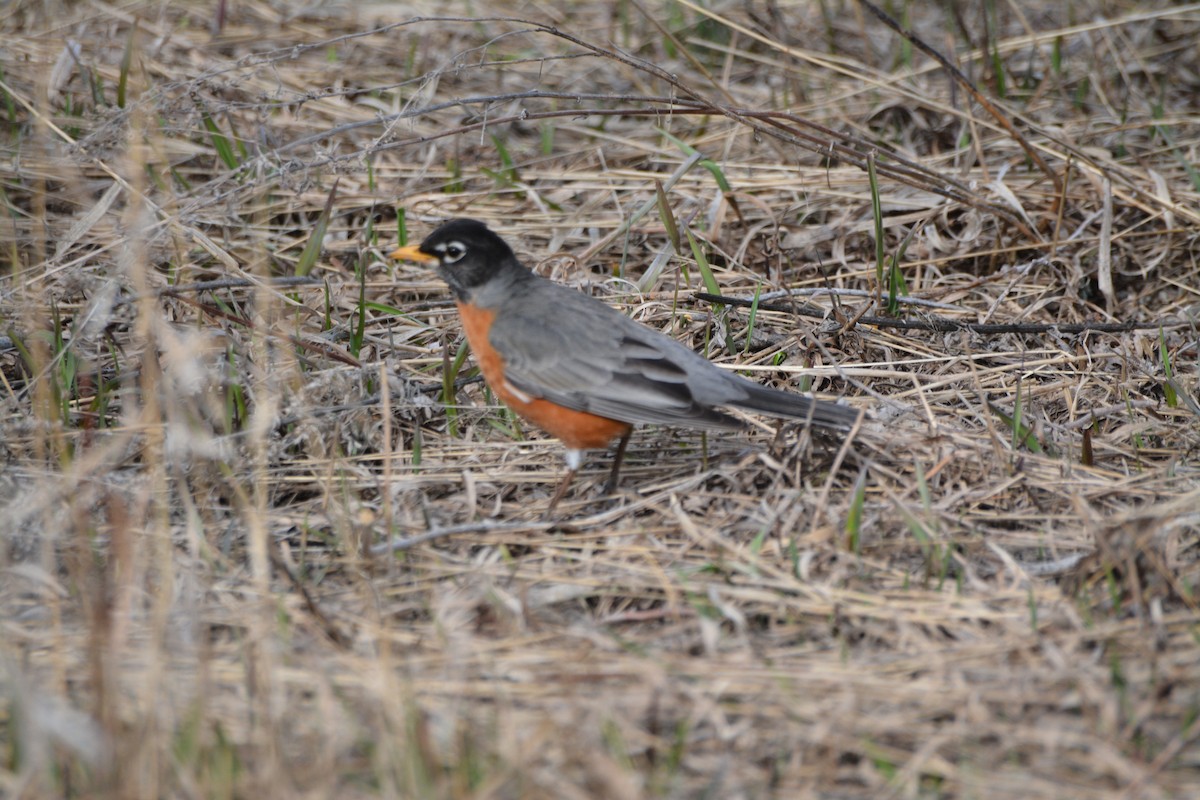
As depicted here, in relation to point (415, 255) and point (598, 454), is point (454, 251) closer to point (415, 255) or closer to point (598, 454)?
point (415, 255)

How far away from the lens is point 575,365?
4.07 meters

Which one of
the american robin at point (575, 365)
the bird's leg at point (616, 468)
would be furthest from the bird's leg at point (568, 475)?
the bird's leg at point (616, 468)

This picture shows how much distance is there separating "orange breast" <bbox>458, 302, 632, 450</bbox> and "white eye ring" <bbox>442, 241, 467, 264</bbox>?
272 mm

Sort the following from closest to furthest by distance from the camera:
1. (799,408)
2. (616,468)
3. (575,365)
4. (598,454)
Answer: (799,408) → (575,365) → (616,468) → (598,454)

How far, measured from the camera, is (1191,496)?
135 inches

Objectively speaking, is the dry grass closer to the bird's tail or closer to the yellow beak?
the bird's tail

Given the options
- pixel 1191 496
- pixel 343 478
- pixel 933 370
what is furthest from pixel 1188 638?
pixel 343 478

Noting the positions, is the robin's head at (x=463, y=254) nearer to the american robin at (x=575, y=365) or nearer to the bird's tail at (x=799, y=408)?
the american robin at (x=575, y=365)

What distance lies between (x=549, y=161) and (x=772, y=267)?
1.41 m

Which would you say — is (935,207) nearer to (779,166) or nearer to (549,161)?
(779,166)

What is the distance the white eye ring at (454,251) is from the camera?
4.36m

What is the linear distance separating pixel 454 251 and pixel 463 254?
3 centimetres

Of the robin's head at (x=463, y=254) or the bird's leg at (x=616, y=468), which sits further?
the robin's head at (x=463, y=254)

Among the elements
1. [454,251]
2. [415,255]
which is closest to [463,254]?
[454,251]
